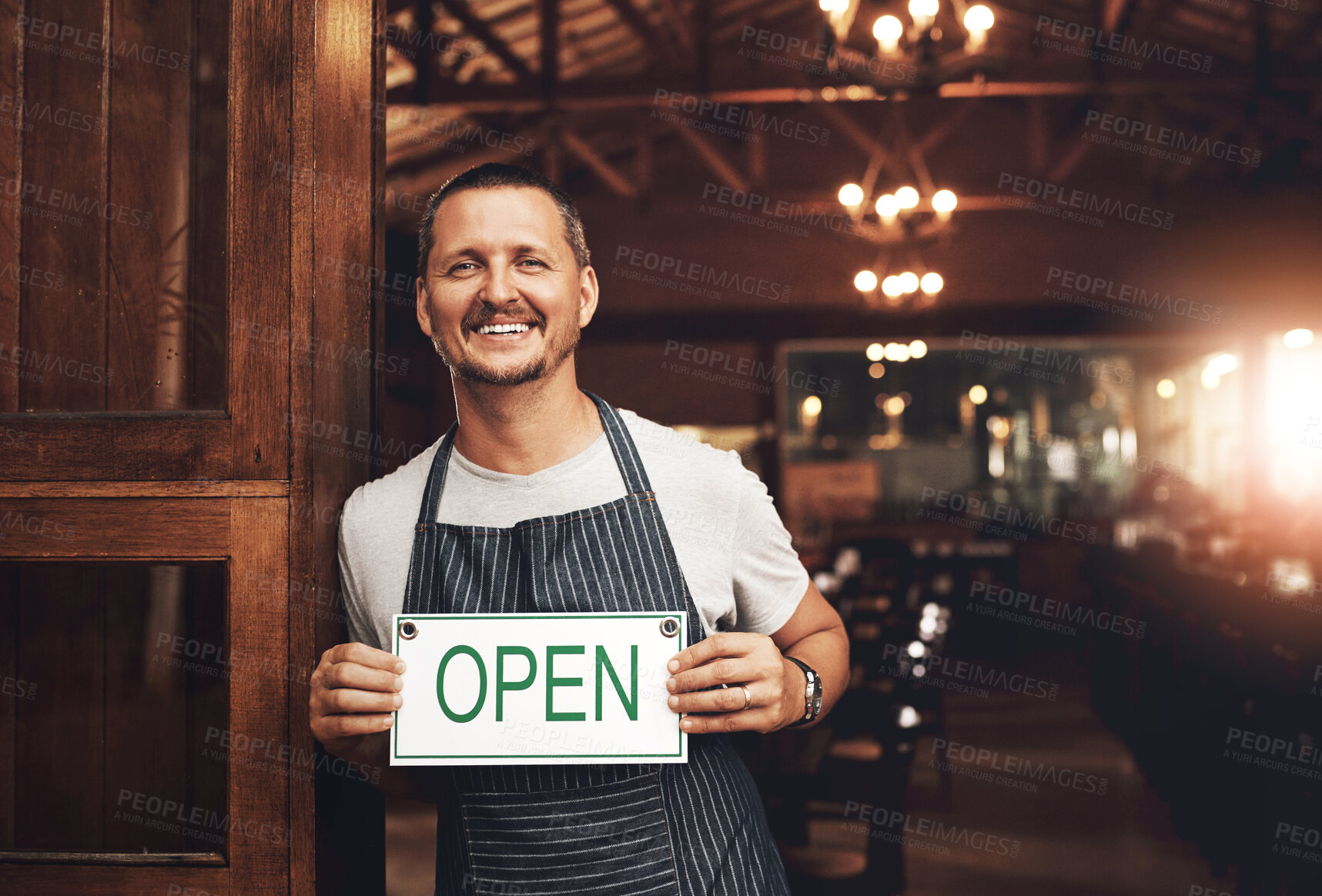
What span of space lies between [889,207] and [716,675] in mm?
5982

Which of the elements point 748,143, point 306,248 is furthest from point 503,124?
point 306,248

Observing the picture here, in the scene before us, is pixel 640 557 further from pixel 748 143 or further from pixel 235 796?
pixel 748 143

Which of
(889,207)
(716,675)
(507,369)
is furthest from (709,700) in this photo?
(889,207)

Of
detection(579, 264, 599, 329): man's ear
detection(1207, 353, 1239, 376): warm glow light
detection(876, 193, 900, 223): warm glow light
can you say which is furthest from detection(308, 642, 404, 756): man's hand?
detection(1207, 353, 1239, 376): warm glow light

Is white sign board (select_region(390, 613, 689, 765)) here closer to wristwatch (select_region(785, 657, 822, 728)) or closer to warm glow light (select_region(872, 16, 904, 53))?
wristwatch (select_region(785, 657, 822, 728))

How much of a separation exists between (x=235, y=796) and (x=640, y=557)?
67 cm

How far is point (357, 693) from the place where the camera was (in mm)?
1278

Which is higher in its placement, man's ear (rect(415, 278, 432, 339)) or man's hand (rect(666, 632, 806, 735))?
man's ear (rect(415, 278, 432, 339))

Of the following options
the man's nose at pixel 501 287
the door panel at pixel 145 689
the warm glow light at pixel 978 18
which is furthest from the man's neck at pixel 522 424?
the warm glow light at pixel 978 18

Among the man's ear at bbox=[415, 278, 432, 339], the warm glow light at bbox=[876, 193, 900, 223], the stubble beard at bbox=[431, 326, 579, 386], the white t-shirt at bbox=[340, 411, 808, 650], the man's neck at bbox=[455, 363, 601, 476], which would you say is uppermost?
the warm glow light at bbox=[876, 193, 900, 223]

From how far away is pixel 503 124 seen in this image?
9727 millimetres

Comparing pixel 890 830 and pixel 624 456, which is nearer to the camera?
pixel 624 456

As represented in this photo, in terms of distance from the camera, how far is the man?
1404mm

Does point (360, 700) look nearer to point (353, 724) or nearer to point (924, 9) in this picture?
point (353, 724)
